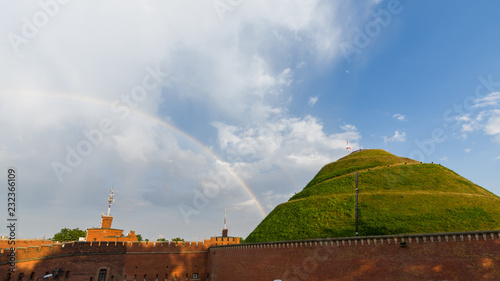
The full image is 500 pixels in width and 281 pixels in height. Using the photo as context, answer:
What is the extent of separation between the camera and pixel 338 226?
33.3 metres

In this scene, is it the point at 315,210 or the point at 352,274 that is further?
the point at 315,210

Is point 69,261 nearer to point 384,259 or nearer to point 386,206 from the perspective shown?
point 384,259

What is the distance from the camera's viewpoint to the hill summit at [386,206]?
2972cm

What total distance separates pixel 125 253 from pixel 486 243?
4567 centimetres

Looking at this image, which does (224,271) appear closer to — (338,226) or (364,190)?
(338,226)

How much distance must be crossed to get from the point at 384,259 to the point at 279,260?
11446 mm

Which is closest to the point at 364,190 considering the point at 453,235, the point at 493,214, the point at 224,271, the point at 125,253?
the point at 493,214

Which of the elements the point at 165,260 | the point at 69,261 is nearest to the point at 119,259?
the point at 165,260

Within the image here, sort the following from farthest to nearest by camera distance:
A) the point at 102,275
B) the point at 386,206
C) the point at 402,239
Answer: the point at 102,275 → the point at 386,206 → the point at 402,239

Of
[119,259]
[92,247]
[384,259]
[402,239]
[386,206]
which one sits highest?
[386,206]

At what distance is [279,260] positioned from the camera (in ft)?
98.6

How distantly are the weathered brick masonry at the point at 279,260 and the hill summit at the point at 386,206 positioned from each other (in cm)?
558

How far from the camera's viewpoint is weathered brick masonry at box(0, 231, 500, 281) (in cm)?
1945

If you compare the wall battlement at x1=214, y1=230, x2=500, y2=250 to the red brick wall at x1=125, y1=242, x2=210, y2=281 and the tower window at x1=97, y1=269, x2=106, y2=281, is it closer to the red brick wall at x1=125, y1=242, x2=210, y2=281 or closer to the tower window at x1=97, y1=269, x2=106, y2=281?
the red brick wall at x1=125, y1=242, x2=210, y2=281
